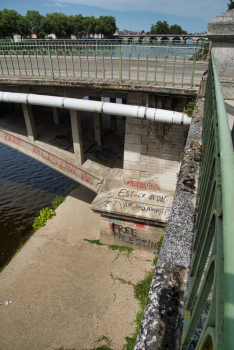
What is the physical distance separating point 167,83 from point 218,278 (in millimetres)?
7149

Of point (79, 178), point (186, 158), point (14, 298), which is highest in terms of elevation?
point (186, 158)

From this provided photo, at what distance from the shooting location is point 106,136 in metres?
12.9

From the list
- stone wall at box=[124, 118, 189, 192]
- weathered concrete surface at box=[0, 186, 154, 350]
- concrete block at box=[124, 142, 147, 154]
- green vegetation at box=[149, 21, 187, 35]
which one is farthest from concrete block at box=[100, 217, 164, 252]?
green vegetation at box=[149, 21, 187, 35]

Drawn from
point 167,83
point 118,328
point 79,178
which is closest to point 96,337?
point 118,328

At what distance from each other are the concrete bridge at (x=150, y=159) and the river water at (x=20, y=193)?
380 centimetres

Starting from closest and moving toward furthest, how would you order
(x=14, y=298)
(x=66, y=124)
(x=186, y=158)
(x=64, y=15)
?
1. (x=186, y=158)
2. (x=14, y=298)
3. (x=66, y=124)
4. (x=64, y=15)

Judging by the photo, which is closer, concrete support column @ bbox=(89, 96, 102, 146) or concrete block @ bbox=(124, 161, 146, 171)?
concrete block @ bbox=(124, 161, 146, 171)

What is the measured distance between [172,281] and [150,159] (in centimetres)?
692

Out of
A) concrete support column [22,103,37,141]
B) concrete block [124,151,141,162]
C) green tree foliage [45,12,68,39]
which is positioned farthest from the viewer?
green tree foliage [45,12,68,39]

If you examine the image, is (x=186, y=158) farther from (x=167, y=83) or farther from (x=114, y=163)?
(x=114, y=163)

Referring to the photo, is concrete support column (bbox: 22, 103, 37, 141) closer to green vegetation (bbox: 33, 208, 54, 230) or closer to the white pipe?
the white pipe

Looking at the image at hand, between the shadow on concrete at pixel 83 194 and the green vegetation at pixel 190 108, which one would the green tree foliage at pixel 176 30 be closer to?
the shadow on concrete at pixel 83 194

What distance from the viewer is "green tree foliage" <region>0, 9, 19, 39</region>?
40.2 m

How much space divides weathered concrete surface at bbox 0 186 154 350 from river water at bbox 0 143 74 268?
121cm
